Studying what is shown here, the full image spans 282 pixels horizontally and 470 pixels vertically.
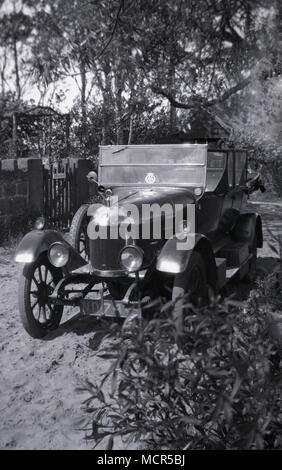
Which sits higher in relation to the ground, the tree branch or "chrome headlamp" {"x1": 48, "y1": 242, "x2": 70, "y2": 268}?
the tree branch

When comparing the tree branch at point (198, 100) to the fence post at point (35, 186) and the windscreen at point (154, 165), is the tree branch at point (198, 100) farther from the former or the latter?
the windscreen at point (154, 165)

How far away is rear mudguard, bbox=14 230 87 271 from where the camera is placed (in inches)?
167

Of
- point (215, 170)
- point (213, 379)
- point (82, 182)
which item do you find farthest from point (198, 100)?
point (213, 379)

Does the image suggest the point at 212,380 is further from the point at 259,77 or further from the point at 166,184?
the point at 259,77

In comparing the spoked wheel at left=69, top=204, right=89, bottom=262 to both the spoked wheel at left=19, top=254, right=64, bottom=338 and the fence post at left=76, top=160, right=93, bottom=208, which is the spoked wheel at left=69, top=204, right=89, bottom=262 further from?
the fence post at left=76, top=160, right=93, bottom=208

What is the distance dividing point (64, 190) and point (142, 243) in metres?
5.63

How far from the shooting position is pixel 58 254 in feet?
14.1

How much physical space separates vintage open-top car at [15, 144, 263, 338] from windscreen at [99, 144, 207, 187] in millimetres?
10

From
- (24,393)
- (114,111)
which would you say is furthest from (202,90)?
(24,393)

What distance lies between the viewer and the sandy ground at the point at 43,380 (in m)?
2.83

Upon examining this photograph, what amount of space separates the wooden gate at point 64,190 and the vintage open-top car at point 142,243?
3461mm

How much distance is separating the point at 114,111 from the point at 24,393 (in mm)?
11980

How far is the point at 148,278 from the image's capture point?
409cm

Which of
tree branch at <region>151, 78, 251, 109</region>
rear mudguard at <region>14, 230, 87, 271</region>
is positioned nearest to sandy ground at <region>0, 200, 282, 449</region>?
rear mudguard at <region>14, 230, 87, 271</region>
